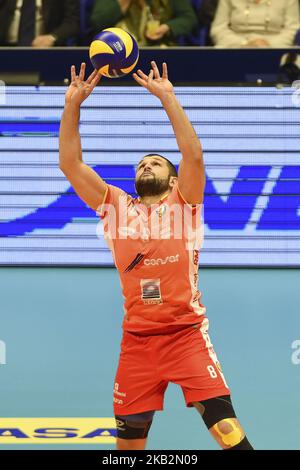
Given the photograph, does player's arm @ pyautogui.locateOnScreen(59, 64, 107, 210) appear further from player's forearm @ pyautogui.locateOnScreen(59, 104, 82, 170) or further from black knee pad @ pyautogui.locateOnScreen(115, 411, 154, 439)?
black knee pad @ pyautogui.locateOnScreen(115, 411, 154, 439)

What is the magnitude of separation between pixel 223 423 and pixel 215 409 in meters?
0.09

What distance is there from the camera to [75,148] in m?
5.16

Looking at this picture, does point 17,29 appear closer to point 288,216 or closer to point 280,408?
point 288,216

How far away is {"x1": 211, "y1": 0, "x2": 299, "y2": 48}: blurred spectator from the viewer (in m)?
11.3

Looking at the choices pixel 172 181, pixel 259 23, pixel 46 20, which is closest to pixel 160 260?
pixel 172 181

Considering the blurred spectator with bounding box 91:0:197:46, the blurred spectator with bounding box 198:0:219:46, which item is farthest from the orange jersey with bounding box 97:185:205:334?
the blurred spectator with bounding box 198:0:219:46

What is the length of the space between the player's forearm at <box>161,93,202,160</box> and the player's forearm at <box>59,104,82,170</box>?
0.49 meters

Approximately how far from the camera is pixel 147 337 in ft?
16.4

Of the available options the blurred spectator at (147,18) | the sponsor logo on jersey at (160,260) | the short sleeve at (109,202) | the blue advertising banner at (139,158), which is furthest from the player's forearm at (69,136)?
the blurred spectator at (147,18)

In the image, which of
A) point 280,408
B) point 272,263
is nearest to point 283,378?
point 280,408

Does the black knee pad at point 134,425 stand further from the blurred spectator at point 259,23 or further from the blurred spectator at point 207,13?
the blurred spectator at point 207,13

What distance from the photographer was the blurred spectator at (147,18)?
11219mm

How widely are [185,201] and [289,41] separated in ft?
21.9
